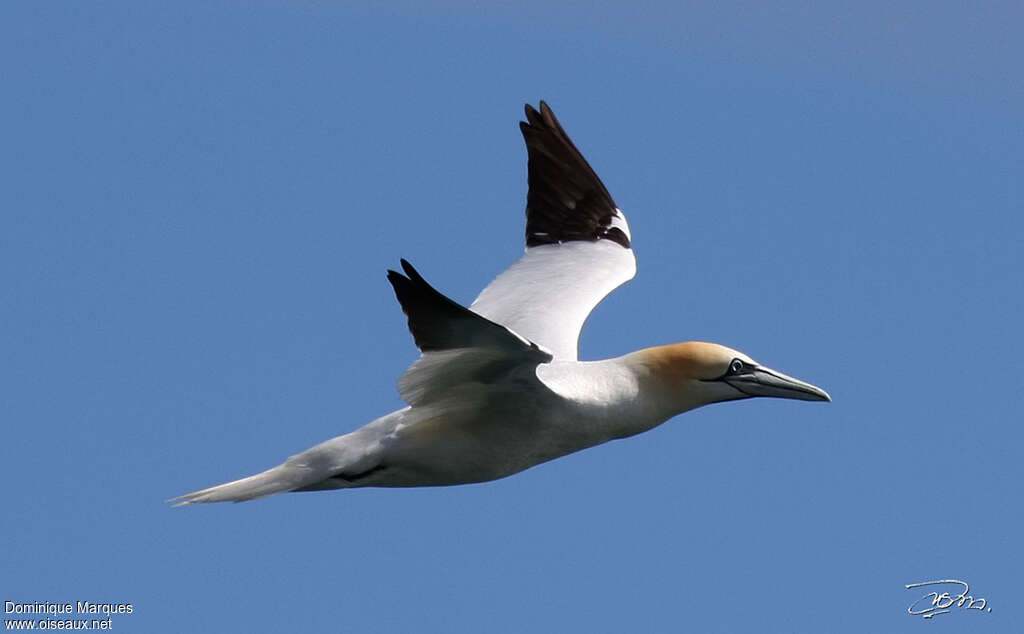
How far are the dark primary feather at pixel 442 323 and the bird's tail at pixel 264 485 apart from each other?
1.63 m

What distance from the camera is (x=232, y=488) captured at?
10617 mm

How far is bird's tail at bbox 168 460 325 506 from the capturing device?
1045cm

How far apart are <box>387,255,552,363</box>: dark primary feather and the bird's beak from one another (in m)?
2.12

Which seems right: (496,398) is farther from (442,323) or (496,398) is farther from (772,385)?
(772,385)

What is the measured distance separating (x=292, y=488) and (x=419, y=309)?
205 centimetres

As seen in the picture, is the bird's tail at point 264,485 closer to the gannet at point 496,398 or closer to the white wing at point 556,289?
the gannet at point 496,398

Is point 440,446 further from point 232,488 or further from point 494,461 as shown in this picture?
point 232,488

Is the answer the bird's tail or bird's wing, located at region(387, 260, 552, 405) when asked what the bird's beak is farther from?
the bird's tail

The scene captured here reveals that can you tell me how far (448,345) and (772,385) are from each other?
2839mm

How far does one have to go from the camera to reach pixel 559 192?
13906 millimetres

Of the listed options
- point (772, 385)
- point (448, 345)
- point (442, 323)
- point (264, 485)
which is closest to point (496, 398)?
point (448, 345)

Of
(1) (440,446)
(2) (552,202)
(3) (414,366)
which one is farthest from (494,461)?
(2) (552,202)

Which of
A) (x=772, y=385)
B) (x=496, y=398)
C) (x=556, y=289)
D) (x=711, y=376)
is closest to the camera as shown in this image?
(x=496, y=398)

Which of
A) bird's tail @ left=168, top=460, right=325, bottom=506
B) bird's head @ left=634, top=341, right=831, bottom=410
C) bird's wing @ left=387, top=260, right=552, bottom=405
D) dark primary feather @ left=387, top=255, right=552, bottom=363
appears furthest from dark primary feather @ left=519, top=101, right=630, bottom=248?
dark primary feather @ left=387, top=255, right=552, bottom=363
